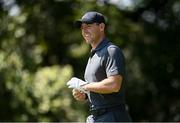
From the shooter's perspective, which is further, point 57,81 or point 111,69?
point 57,81

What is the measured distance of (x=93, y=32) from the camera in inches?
173

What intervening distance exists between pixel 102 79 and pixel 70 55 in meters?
11.8

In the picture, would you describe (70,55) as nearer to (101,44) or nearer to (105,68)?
(101,44)

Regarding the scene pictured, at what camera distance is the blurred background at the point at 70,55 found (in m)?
14.7

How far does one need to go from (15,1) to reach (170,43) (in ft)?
13.2

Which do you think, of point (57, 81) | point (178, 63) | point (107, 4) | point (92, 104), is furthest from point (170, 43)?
point (92, 104)

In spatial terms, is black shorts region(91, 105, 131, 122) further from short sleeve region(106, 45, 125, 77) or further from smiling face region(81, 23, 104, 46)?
smiling face region(81, 23, 104, 46)

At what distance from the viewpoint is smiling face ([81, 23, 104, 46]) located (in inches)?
173

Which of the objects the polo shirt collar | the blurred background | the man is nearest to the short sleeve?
the man

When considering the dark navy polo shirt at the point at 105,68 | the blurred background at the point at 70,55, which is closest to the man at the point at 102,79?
the dark navy polo shirt at the point at 105,68

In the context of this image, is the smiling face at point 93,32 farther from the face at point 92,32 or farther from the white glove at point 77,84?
the white glove at point 77,84

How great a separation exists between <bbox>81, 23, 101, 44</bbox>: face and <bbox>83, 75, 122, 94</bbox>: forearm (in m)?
0.34

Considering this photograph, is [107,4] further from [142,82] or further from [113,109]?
[113,109]

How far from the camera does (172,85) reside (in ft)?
55.1
